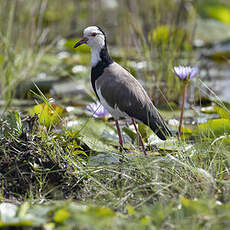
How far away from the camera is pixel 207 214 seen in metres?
1.64

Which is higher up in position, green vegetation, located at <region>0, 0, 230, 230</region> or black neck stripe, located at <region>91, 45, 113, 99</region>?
black neck stripe, located at <region>91, 45, 113, 99</region>

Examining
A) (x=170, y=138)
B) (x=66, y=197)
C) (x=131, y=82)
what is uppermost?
(x=131, y=82)

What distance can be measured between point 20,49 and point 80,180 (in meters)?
2.66

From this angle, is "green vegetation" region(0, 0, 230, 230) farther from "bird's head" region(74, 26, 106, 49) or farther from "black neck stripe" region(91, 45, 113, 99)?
"bird's head" region(74, 26, 106, 49)

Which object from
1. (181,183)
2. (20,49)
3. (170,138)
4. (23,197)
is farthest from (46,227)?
(20,49)

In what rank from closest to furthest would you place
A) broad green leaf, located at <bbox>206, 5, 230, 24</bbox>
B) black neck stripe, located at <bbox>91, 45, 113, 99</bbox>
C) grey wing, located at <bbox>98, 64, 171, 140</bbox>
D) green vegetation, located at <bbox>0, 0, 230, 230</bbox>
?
green vegetation, located at <bbox>0, 0, 230, 230</bbox>
grey wing, located at <bbox>98, 64, 171, 140</bbox>
black neck stripe, located at <bbox>91, 45, 113, 99</bbox>
broad green leaf, located at <bbox>206, 5, 230, 24</bbox>

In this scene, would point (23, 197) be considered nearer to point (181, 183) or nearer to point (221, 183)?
point (181, 183)

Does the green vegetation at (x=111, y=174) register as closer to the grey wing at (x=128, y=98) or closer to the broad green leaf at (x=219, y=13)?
the grey wing at (x=128, y=98)

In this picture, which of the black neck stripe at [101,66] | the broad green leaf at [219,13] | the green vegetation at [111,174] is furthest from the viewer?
the broad green leaf at [219,13]

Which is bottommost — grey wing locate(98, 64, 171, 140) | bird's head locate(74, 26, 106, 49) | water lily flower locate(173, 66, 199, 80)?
grey wing locate(98, 64, 171, 140)

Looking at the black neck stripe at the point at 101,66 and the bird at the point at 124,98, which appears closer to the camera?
the bird at the point at 124,98

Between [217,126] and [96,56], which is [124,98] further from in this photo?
[217,126]

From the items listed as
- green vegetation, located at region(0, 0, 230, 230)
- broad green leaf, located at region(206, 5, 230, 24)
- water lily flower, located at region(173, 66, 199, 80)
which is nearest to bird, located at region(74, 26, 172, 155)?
green vegetation, located at region(0, 0, 230, 230)

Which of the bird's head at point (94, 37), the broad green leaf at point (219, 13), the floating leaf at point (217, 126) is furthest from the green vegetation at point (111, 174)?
the broad green leaf at point (219, 13)
